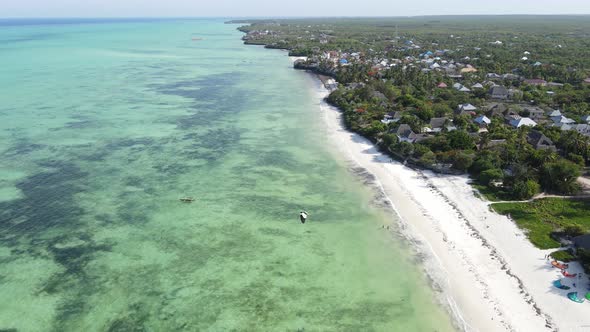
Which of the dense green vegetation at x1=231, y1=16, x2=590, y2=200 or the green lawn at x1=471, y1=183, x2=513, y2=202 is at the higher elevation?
→ the dense green vegetation at x1=231, y1=16, x2=590, y2=200

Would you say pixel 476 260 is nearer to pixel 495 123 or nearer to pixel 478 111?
pixel 495 123

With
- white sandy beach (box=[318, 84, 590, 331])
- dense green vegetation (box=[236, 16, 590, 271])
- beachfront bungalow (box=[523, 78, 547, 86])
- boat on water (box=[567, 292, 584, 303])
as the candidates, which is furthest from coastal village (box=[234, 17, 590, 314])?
white sandy beach (box=[318, 84, 590, 331])

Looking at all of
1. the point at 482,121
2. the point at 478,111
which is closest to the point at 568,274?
the point at 482,121

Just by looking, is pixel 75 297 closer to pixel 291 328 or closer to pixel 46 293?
pixel 46 293

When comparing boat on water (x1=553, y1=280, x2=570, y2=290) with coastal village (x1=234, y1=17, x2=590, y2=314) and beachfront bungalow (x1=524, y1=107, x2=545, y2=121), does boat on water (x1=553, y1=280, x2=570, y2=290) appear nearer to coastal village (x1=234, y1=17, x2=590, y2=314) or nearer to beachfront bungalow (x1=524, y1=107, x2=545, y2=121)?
coastal village (x1=234, y1=17, x2=590, y2=314)

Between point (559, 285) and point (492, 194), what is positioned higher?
point (492, 194)

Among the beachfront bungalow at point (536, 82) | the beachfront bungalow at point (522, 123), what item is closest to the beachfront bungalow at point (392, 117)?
the beachfront bungalow at point (522, 123)
